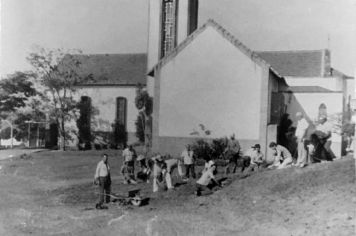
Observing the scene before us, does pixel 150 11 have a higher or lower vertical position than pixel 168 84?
higher

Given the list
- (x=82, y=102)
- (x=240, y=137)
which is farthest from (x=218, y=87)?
(x=82, y=102)

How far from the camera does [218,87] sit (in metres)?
23.5

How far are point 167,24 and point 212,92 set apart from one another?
1241 cm

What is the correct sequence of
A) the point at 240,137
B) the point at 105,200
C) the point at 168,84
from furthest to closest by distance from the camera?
the point at 168,84 → the point at 240,137 → the point at 105,200

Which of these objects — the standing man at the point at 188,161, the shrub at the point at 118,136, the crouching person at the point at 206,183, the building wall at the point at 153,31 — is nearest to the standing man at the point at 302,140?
the crouching person at the point at 206,183

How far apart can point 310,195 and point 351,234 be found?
2.68 meters

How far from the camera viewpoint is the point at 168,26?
33.9 meters

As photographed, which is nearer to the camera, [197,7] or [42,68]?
[42,68]

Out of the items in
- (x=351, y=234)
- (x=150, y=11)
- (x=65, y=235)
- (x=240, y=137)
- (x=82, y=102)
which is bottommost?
(x=65, y=235)

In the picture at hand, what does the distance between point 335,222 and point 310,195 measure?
2.08 meters

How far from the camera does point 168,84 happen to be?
81.4 ft

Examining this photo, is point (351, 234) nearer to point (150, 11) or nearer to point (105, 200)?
point (105, 200)

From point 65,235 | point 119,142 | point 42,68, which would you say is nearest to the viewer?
point 65,235

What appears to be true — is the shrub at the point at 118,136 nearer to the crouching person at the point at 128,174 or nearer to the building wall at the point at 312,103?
the building wall at the point at 312,103
